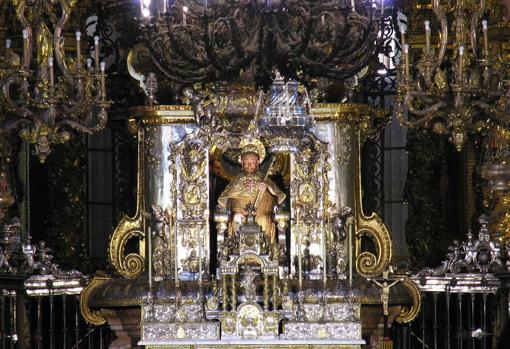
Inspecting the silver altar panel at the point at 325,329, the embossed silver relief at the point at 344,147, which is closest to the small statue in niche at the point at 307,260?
the embossed silver relief at the point at 344,147

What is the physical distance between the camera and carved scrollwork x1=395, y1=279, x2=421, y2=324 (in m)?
23.4

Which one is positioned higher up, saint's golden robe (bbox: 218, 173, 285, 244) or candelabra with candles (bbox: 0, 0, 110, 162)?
candelabra with candles (bbox: 0, 0, 110, 162)

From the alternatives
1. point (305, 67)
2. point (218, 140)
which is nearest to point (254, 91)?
point (218, 140)

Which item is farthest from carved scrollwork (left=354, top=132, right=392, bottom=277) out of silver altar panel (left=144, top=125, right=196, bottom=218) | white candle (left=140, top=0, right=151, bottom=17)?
white candle (left=140, top=0, right=151, bottom=17)

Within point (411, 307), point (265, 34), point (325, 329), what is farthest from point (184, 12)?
point (411, 307)

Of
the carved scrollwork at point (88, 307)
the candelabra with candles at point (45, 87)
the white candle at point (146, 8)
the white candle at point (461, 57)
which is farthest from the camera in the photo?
the carved scrollwork at point (88, 307)

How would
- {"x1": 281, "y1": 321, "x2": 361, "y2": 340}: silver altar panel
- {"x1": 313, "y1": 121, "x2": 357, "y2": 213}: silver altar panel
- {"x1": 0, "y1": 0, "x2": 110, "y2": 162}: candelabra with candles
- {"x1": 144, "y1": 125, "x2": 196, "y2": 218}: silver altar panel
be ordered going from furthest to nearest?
{"x1": 144, "y1": 125, "x2": 196, "y2": 218}: silver altar panel
{"x1": 313, "y1": 121, "x2": 357, "y2": 213}: silver altar panel
{"x1": 281, "y1": 321, "x2": 361, "y2": 340}: silver altar panel
{"x1": 0, "y1": 0, "x2": 110, "y2": 162}: candelabra with candles

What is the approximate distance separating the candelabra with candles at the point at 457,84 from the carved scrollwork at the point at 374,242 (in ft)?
6.97

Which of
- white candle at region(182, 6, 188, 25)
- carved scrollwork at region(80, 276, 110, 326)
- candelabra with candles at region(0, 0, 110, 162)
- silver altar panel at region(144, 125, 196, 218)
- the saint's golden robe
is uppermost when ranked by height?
white candle at region(182, 6, 188, 25)

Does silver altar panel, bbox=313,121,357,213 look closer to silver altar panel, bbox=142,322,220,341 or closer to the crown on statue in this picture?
the crown on statue

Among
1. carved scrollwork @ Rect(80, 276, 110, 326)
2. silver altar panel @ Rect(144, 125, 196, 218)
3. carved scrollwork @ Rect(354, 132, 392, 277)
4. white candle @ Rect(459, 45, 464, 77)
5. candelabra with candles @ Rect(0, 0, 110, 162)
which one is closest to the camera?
white candle @ Rect(459, 45, 464, 77)

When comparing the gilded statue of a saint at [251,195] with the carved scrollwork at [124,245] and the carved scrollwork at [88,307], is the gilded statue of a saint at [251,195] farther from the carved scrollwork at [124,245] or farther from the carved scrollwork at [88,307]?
the carved scrollwork at [88,307]

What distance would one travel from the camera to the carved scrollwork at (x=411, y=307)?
23406 millimetres

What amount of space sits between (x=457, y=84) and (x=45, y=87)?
4.87 m
